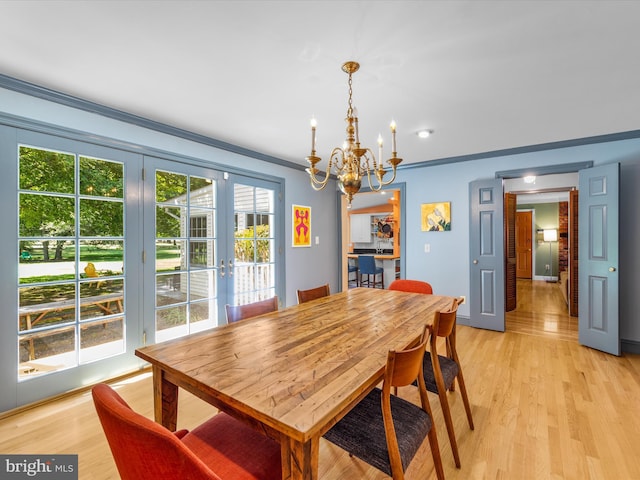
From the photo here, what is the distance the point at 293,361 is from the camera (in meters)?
1.28

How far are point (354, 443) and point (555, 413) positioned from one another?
1.79m

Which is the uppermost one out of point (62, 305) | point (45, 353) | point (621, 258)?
point (621, 258)

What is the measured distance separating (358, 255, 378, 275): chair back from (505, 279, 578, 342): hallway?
2.66m

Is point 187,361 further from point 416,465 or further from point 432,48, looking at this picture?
point 432,48

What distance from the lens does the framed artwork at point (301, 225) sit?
4.45m

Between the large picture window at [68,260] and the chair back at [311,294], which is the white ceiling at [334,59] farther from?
the chair back at [311,294]

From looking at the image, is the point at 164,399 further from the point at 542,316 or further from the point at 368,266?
the point at 368,266

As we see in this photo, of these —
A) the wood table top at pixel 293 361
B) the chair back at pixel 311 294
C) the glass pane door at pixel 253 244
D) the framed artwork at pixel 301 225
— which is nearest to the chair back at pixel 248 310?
the wood table top at pixel 293 361

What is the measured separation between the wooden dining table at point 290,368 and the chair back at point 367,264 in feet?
15.1

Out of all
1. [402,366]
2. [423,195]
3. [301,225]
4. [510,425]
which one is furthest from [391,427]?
[423,195]

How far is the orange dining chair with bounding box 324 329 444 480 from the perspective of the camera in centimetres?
115

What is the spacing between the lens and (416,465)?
65.9 inches

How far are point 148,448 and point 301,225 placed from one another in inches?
154

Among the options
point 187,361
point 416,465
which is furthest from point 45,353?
point 416,465
